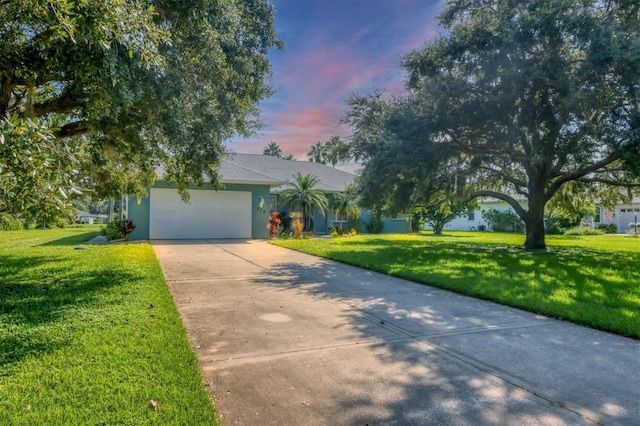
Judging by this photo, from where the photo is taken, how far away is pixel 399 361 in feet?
12.5

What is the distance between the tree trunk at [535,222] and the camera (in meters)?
13.7

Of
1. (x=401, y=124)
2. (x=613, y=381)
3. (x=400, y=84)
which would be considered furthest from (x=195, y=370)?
(x=400, y=84)

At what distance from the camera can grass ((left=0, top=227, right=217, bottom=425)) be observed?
2703mm

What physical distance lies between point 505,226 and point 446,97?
23188 millimetres

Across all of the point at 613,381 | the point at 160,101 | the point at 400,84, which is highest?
the point at 400,84

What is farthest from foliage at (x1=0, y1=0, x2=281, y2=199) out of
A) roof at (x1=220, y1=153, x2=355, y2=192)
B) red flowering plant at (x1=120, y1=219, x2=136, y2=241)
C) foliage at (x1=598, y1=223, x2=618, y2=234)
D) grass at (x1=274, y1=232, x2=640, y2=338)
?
foliage at (x1=598, y1=223, x2=618, y2=234)

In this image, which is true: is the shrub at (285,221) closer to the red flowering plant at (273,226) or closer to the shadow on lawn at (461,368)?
the red flowering plant at (273,226)

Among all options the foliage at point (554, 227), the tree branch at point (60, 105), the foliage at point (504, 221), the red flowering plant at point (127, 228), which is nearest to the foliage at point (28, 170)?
the tree branch at point (60, 105)

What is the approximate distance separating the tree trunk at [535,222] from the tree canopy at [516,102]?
0.04m

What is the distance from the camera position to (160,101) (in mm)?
6121

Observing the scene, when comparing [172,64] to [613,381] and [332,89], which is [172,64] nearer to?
[613,381]

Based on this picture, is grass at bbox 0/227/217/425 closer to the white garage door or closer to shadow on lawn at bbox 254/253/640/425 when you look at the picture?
shadow on lawn at bbox 254/253/640/425

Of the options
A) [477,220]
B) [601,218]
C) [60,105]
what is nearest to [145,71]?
[60,105]

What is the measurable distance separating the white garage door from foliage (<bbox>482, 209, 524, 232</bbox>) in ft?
70.3
